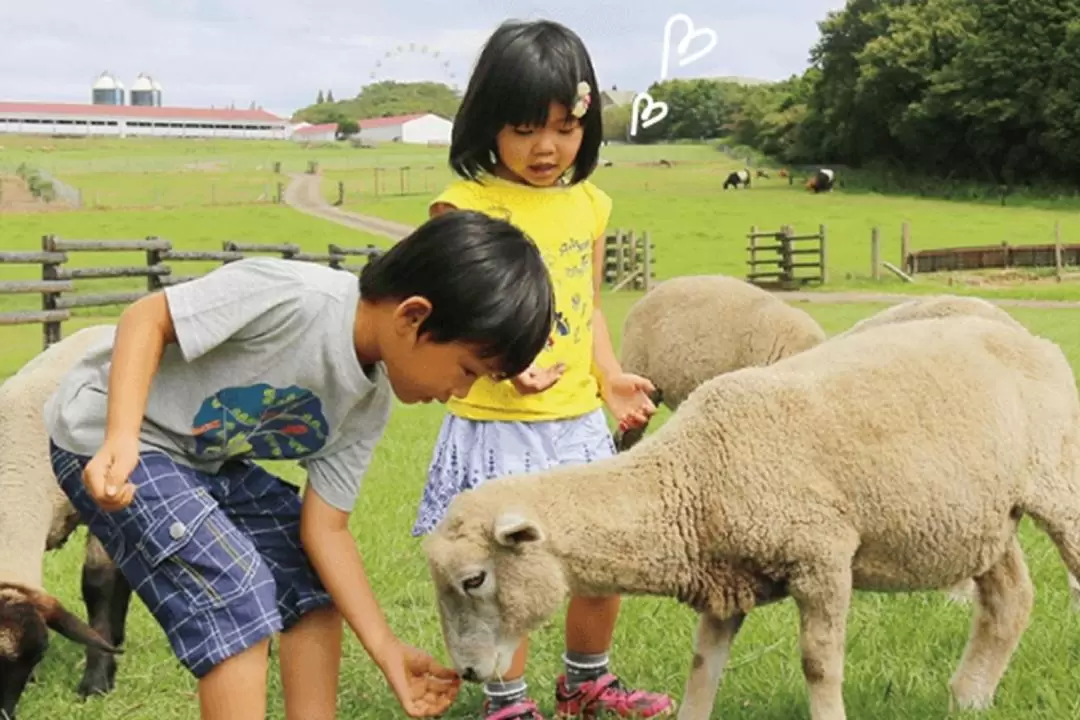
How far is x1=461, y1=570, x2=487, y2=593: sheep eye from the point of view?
125 inches

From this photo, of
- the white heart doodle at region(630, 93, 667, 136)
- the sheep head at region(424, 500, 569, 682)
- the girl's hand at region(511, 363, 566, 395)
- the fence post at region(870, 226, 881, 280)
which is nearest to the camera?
the sheep head at region(424, 500, 569, 682)

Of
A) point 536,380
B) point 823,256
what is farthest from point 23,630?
point 823,256

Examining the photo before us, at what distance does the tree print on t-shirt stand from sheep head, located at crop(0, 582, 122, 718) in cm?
124

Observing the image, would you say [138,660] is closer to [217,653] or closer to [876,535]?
[217,653]

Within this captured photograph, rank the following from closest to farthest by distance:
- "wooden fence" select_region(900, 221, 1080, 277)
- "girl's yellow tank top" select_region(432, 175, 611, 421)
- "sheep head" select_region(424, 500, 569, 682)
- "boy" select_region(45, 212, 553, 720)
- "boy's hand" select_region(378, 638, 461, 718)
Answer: "boy" select_region(45, 212, 553, 720) < "boy's hand" select_region(378, 638, 461, 718) < "sheep head" select_region(424, 500, 569, 682) < "girl's yellow tank top" select_region(432, 175, 611, 421) < "wooden fence" select_region(900, 221, 1080, 277)

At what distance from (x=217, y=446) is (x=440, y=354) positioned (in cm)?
64

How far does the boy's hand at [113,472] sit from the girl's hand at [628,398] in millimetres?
1714

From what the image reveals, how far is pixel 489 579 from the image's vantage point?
3195mm

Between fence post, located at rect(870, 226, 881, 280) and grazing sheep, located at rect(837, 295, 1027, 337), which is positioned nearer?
grazing sheep, located at rect(837, 295, 1027, 337)

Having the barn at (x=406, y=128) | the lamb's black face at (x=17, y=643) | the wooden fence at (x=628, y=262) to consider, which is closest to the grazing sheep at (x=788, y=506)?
the lamb's black face at (x=17, y=643)

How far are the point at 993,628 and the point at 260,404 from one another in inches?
95.7

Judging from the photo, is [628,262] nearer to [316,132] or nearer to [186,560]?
[186,560]

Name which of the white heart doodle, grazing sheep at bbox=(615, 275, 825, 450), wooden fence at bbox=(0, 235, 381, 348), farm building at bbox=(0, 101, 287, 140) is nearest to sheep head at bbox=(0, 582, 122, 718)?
grazing sheep at bbox=(615, 275, 825, 450)

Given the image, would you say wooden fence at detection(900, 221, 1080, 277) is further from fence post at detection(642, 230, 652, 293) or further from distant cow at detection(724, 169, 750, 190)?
distant cow at detection(724, 169, 750, 190)
